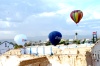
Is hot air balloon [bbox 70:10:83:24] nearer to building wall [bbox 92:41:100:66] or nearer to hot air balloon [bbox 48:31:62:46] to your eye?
hot air balloon [bbox 48:31:62:46]

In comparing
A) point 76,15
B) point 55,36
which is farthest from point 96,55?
point 76,15

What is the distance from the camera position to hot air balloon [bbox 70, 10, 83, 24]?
36.0 meters

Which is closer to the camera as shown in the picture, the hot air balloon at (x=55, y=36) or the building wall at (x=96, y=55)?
the building wall at (x=96, y=55)

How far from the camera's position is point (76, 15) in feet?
119

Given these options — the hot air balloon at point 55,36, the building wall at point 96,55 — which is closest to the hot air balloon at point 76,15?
the hot air balloon at point 55,36

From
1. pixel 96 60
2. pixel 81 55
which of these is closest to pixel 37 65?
pixel 81 55

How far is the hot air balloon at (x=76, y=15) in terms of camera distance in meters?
36.0

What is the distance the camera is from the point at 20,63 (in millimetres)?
10641

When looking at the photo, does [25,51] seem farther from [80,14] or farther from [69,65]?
[80,14]

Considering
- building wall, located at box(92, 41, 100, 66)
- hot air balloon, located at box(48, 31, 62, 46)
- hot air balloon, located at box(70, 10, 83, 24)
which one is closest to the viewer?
building wall, located at box(92, 41, 100, 66)

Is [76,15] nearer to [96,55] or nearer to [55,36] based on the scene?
[55,36]

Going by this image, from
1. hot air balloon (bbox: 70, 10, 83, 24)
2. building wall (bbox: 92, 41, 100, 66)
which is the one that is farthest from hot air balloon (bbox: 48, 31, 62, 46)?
building wall (bbox: 92, 41, 100, 66)

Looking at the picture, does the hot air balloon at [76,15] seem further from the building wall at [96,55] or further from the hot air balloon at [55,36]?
the building wall at [96,55]

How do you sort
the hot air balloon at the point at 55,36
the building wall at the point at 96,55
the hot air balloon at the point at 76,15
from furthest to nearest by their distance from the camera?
the hot air balloon at the point at 76,15
the hot air balloon at the point at 55,36
the building wall at the point at 96,55
